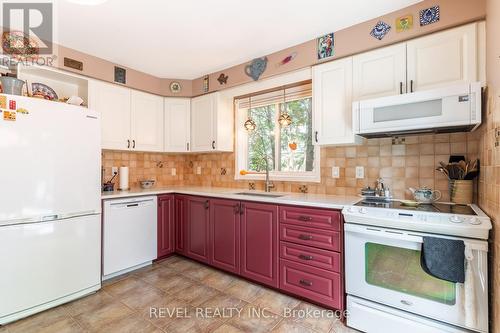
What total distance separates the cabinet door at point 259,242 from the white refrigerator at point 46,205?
1.40 m

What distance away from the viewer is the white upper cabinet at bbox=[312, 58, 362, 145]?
2.15 meters

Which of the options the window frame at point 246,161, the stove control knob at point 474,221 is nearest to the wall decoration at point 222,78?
Result: the window frame at point 246,161

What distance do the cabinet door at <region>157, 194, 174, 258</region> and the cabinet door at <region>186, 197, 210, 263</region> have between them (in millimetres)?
266

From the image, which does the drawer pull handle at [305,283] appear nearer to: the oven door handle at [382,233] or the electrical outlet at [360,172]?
the oven door handle at [382,233]

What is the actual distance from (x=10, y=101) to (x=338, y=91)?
2.64 meters

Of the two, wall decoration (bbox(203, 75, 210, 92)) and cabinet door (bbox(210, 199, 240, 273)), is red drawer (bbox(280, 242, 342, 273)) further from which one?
wall decoration (bbox(203, 75, 210, 92))

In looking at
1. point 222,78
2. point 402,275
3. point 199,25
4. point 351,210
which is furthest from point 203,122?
point 402,275

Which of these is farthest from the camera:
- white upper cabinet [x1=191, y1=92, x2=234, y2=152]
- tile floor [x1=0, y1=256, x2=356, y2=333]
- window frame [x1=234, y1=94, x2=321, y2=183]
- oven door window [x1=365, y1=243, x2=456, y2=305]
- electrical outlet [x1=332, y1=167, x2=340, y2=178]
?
white upper cabinet [x1=191, y1=92, x2=234, y2=152]

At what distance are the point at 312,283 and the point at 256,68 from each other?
7.49 feet

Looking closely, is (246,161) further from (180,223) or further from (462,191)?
(462,191)

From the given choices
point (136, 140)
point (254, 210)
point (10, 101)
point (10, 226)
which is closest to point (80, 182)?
point (10, 226)

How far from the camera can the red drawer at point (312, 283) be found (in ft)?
6.14

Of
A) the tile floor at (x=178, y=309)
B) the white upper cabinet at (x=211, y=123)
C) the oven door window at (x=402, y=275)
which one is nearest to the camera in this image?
the oven door window at (x=402, y=275)

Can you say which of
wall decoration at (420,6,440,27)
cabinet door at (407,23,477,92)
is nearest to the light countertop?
cabinet door at (407,23,477,92)
